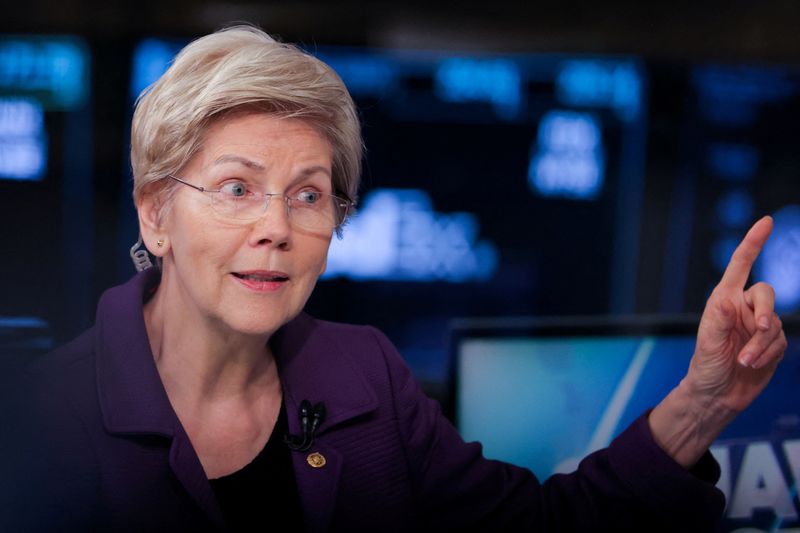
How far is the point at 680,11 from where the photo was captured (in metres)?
3.23

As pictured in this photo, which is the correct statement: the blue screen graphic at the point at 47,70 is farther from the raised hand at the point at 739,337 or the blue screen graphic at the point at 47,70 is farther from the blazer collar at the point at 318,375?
the raised hand at the point at 739,337

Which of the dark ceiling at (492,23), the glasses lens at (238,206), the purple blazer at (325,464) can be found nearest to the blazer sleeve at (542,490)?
the purple blazer at (325,464)

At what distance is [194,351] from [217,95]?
0.33m

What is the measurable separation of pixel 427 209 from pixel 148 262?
7.10 feet

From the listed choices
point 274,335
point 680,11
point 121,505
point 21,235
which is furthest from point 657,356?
point 680,11

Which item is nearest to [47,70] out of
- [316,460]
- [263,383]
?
[263,383]

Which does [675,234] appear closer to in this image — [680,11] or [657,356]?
[680,11]

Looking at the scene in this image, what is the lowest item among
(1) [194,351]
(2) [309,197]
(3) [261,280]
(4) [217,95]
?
(1) [194,351]

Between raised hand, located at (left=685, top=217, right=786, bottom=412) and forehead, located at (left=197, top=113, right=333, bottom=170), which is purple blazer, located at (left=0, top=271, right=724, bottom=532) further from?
forehead, located at (left=197, top=113, right=333, bottom=170)

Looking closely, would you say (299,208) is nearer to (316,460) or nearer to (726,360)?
(316,460)

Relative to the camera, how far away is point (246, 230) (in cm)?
110

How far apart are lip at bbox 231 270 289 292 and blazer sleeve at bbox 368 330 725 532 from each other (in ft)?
0.86

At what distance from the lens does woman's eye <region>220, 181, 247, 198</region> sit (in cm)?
109

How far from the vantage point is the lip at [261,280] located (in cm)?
111
